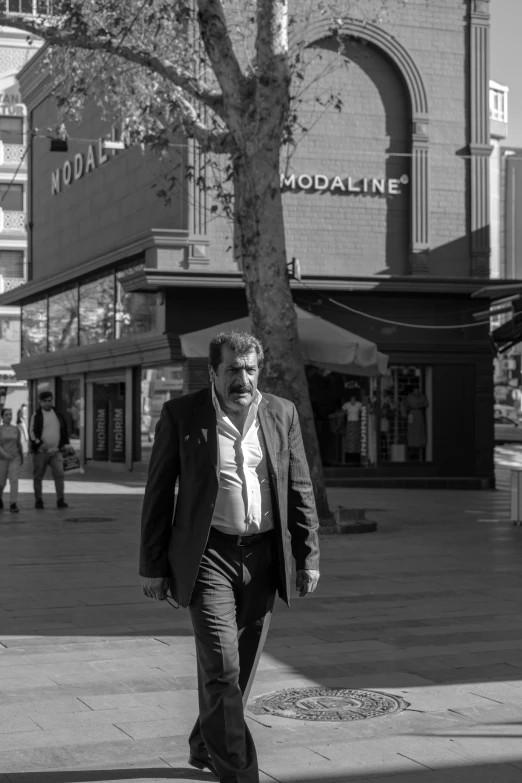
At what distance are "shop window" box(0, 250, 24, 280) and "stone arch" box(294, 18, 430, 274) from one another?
39239 mm

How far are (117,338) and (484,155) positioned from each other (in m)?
9.11

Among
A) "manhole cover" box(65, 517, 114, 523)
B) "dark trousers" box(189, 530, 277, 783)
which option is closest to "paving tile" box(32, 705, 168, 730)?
"dark trousers" box(189, 530, 277, 783)

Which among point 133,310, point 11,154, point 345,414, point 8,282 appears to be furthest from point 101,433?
point 11,154

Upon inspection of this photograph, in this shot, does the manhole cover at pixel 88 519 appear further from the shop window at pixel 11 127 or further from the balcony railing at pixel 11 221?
the balcony railing at pixel 11 221

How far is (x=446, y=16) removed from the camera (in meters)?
24.9

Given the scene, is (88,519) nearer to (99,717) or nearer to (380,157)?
(99,717)

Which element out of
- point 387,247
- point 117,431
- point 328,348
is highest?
point 387,247

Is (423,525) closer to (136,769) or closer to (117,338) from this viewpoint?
(136,769)

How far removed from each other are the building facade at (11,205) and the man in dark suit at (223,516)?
177 ft

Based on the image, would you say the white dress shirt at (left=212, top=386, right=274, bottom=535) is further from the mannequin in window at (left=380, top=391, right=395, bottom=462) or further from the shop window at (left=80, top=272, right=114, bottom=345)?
the shop window at (left=80, top=272, right=114, bottom=345)

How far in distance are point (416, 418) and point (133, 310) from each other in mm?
6727

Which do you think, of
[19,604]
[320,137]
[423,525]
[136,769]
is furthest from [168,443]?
[320,137]

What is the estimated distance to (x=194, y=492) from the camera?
4730 mm

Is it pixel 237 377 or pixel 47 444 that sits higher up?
pixel 237 377
